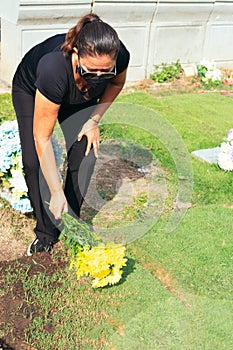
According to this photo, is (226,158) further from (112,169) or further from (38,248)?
(38,248)

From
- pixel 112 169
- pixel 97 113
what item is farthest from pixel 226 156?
pixel 97 113

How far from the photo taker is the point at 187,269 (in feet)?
13.0

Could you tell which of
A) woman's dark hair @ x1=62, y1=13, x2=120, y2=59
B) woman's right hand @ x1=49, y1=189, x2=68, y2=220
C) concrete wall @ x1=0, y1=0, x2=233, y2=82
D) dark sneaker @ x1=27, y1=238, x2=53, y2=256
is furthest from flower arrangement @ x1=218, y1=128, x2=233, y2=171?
concrete wall @ x1=0, y1=0, x2=233, y2=82

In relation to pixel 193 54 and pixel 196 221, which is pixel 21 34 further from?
pixel 196 221

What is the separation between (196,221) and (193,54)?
4.67 meters

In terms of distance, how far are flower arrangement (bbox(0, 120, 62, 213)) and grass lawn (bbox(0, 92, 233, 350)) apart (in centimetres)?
23

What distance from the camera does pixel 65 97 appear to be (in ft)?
11.3

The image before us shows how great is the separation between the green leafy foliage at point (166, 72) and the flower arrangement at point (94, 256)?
493cm

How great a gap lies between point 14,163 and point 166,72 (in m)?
4.28

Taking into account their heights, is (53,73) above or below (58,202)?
above

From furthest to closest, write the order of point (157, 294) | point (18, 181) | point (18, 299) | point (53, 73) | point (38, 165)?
point (18, 181)
point (38, 165)
point (157, 294)
point (18, 299)
point (53, 73)

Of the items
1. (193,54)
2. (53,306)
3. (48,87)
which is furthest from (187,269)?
(193,54)

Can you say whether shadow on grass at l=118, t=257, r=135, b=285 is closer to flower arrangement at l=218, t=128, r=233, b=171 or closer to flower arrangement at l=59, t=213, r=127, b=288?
flower arrangement at l=59, t=213, r=127, b=288

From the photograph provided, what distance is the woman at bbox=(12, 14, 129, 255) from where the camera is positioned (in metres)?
3.09
